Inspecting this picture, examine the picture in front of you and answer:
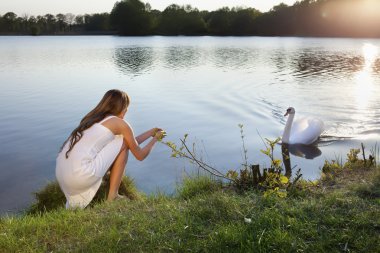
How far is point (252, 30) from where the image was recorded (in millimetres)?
95562

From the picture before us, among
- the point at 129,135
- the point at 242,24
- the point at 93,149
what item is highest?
the point at 242,24

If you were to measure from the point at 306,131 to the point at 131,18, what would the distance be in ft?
336

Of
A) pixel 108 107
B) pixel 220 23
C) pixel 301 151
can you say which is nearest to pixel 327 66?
pixel 301 151

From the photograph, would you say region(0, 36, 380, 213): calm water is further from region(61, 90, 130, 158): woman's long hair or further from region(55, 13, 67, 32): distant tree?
region(55, 13, 67, 32): distant tree

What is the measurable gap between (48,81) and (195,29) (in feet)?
269

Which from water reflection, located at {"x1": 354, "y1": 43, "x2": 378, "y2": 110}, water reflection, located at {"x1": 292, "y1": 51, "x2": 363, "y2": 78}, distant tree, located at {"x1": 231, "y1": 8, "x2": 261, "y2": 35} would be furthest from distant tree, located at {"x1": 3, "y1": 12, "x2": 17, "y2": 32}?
water reflection, located at {"x1": 354, "y1": 43, "x2": 378, "y2": 110}

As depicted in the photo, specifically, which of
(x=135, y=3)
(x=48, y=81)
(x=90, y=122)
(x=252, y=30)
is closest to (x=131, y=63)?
(x=48, y=81)

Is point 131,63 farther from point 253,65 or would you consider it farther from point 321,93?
point 321,93

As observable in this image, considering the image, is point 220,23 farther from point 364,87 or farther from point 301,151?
point 301,151

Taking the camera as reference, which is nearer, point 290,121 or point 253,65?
point 290,121

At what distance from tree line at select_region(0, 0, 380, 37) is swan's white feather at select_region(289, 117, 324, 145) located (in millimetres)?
67820

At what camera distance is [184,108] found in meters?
14.9

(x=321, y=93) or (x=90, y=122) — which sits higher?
(x=90, y=122)

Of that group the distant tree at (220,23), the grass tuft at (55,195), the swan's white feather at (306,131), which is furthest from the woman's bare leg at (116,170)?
the distant tree at (220,23)
